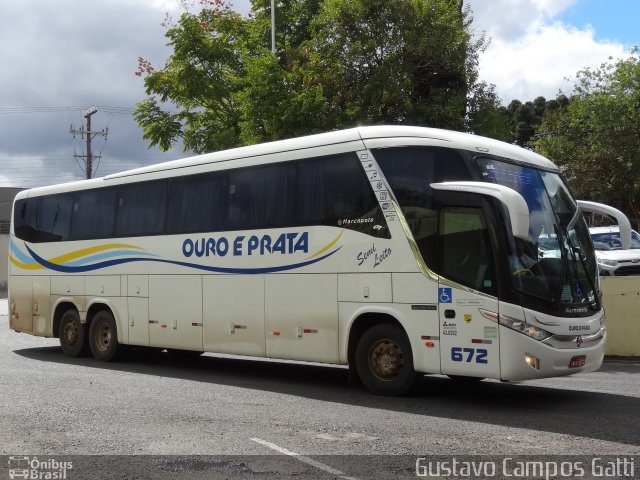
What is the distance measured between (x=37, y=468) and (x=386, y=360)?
5.04m

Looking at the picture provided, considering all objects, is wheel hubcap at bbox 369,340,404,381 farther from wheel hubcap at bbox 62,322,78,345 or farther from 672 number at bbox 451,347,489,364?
wheel hubcap at bbox 62,322,78,345

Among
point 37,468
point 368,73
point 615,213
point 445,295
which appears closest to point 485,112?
point 368,73

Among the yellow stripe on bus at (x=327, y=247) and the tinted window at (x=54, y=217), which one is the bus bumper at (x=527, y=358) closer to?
the yellow stripe on bus at (x=327, y=247)

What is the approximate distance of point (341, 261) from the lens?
1109 cm

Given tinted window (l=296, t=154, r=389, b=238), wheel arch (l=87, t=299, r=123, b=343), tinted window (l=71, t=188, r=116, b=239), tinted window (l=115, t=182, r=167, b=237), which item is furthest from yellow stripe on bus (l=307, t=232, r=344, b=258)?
tinted window (l=71, t=188, r=116, b=239)

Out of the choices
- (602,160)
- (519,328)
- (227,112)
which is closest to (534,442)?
(519,328)

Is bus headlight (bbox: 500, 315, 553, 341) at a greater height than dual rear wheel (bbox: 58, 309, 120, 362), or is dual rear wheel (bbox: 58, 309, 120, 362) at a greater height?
bus headlight (bbox: 500, 315, 553, 341)

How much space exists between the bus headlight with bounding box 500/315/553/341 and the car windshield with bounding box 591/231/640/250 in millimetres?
11445

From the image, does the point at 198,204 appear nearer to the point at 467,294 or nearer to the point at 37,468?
the point at 467,294

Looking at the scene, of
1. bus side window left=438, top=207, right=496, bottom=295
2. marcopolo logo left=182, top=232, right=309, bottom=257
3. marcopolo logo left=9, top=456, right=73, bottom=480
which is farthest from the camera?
marcopolo logo left=182, top=232, right=309, bottom=257

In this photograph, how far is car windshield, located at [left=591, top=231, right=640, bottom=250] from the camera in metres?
19.9

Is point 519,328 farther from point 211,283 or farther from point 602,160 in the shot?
point 602,160

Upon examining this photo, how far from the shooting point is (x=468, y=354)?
9.58 m

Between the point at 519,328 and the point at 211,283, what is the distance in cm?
564
